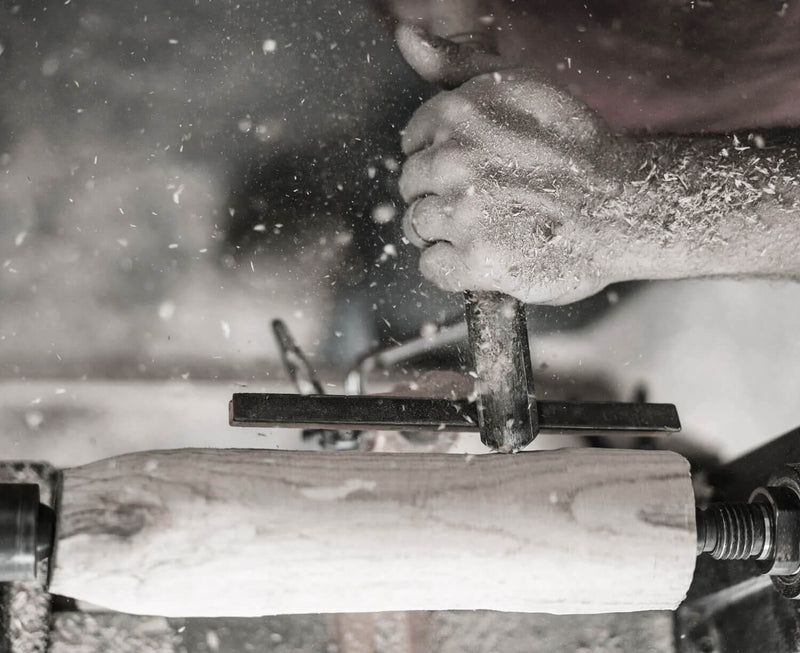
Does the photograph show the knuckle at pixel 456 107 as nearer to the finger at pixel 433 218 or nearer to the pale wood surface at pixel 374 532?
the finger at pixel 433 218

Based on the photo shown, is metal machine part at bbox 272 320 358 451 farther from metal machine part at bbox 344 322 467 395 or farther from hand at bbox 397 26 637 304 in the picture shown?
hand at bbox 397 26 637 304

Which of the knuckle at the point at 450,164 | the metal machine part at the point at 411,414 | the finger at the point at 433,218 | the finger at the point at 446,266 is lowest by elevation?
the metal machine part at the point at 411,414

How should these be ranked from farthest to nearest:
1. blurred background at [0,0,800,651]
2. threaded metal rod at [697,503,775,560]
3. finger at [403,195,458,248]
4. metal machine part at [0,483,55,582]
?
blurred background at [0,0,800,651] < finger at [403,195,458,248] < threaded metal rod at [697,503,775,560] < metal machine part at [0,483,55,582]

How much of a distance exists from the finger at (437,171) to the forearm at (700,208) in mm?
140

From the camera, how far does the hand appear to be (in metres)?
0.79

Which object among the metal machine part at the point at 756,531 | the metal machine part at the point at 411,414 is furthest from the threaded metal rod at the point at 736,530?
the metal machine part at the point at 411,414

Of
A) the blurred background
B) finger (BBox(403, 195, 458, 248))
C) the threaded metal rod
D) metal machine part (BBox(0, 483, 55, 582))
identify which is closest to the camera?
metal machine part (BBox(0, 483, 55, 582))

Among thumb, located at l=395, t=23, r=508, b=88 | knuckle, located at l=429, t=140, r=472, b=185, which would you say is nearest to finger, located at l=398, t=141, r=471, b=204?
knuckle, located at l=429, t=140, r=472, b=185

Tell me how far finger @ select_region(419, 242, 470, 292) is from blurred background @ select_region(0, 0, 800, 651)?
108 millimetres

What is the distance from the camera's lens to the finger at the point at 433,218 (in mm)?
810

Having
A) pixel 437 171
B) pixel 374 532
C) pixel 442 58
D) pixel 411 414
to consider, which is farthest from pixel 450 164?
pixel 374 532

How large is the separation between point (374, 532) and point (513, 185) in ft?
1.20

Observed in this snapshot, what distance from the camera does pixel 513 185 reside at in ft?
2.63

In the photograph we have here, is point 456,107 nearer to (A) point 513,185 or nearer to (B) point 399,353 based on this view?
(A) point 513,185
